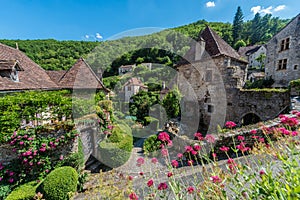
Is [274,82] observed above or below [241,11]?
below

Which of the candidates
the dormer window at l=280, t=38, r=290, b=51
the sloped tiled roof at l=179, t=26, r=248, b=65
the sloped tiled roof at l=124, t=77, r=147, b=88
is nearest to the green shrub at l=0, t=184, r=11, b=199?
the sloped tiled roof at l=179, t=26, r=248, b=65

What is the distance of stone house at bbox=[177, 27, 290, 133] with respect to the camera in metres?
8.59

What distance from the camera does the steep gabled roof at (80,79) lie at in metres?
9.68

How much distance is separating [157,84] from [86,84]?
48.3 ft

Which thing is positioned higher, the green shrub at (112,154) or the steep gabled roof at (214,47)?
the steep gabled roof at (214,47)

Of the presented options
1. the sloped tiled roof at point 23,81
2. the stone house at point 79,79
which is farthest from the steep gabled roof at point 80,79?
the sloped tiled roof at point 23,81

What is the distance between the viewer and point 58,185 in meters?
4.20

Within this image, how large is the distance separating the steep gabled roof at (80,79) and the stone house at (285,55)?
15.0 metres

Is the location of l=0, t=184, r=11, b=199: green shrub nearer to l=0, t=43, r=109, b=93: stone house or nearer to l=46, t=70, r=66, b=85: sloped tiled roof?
l=0, t=43, r=109, b=93: stone house

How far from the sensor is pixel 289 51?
35.8ft

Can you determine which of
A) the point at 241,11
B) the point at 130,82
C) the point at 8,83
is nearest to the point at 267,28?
the point at 241,11

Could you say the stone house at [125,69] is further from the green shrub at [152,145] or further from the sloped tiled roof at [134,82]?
the green shrub at [152,145]

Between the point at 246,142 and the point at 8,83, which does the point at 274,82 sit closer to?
the point at 246,142

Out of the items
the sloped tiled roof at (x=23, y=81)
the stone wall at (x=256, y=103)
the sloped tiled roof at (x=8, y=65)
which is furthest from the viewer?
the stone wall at (x=256, y=103)
